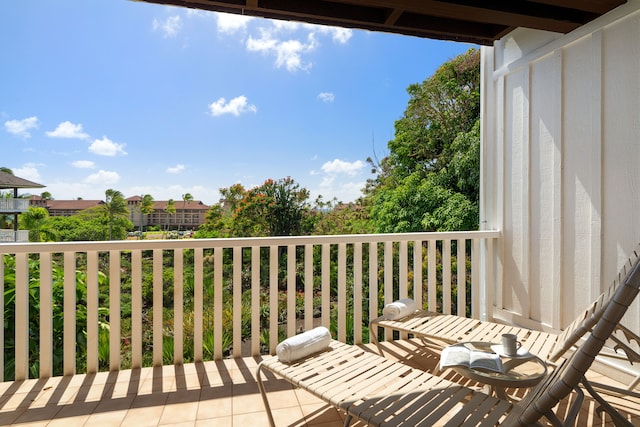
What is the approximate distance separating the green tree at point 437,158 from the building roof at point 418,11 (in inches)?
219

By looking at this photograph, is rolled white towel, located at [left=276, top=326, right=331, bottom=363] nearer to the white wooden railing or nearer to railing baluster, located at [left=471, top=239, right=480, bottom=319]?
the white wooden railing

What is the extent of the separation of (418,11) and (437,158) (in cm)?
736

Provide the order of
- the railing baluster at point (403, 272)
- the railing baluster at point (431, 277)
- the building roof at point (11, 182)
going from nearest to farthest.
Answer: the railing baluster at point (403, 272)
the railing baluster at point (431, 277)
the building roof at point (11, 182)

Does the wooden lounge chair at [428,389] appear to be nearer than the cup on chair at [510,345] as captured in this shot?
Yes

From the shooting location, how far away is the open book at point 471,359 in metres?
1.71

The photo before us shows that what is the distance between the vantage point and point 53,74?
22.5 meters

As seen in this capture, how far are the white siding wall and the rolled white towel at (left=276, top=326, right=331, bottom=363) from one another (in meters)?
2.04

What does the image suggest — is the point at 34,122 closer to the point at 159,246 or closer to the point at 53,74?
the point at 53,74

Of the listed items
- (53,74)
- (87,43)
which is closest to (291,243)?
(87,43)

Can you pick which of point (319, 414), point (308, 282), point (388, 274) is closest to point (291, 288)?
point (308, 282)

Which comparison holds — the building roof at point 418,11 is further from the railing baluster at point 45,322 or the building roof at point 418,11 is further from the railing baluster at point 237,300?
the railing baluster at point 45,322

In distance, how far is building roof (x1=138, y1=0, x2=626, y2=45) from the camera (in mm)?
2570

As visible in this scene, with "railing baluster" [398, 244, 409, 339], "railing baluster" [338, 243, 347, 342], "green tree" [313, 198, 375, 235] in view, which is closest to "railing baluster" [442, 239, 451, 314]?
"railing baluster" [398, 244, 409, 339]

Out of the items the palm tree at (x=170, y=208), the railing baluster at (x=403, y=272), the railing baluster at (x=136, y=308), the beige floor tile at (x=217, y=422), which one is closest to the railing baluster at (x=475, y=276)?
the railing baluster at (x=403, y=272)
